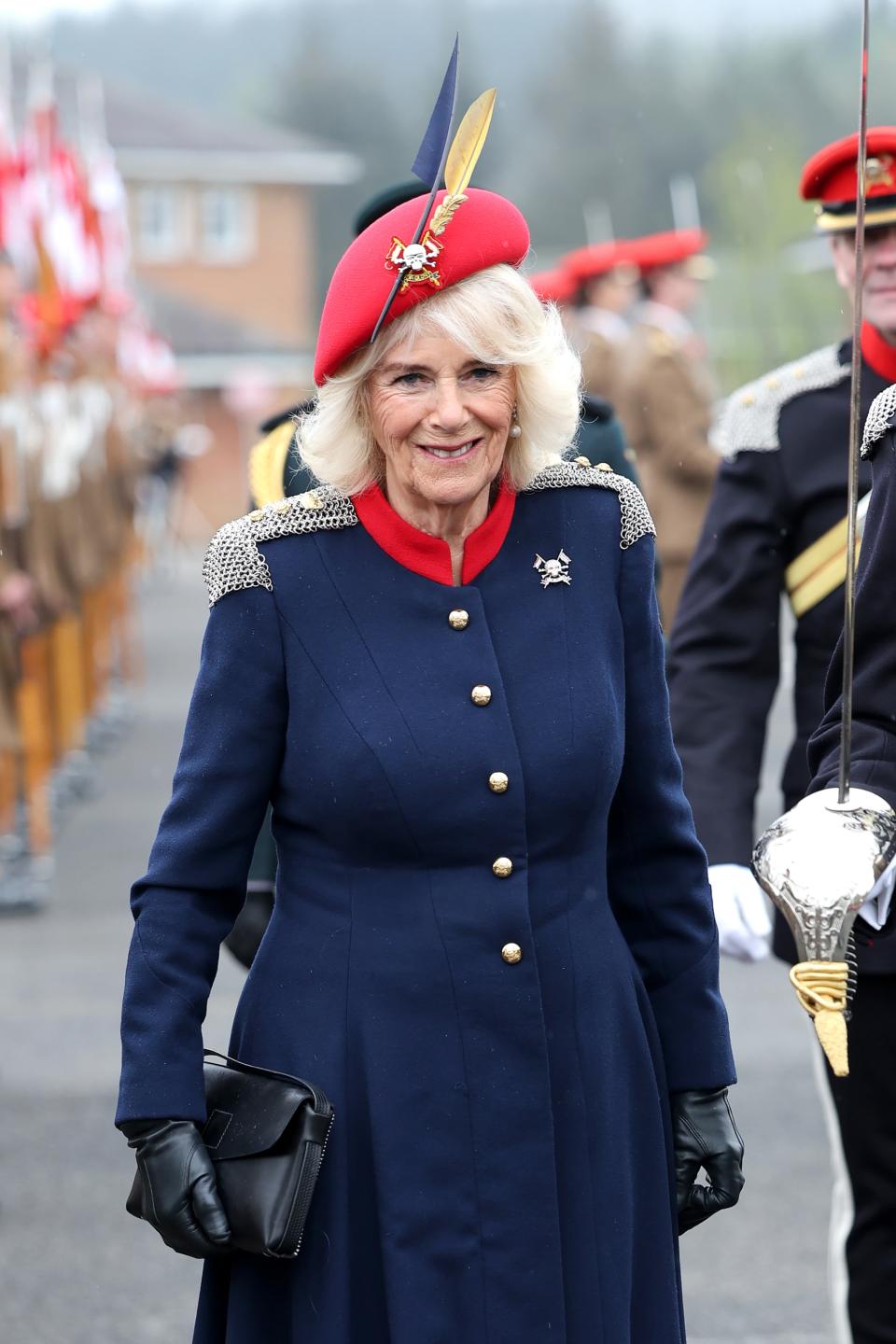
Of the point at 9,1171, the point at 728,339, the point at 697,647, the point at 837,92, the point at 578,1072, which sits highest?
the point at 837,92

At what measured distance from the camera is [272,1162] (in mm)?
2693

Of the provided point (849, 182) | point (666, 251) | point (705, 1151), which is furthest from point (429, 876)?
point (666, 251)

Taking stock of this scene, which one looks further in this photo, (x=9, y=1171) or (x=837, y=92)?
(x=837, y=92)

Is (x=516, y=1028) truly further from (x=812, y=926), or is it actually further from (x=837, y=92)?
(x=837, y=92)

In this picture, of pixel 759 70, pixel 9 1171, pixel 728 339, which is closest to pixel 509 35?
pixel 759 70

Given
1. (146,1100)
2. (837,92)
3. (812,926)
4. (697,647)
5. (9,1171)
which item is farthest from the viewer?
(837,92)

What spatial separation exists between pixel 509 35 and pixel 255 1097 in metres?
101

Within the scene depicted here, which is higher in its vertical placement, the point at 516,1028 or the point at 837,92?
the point at 837,92

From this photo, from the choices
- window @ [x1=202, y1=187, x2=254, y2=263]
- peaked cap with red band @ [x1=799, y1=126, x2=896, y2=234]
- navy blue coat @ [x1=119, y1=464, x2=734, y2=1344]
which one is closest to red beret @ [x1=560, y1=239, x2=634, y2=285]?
peaked cap with red band @ [x1=799, y1=126, x2=896, y2=234]

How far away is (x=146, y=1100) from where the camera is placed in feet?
8.93

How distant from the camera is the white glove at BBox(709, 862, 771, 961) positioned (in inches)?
137

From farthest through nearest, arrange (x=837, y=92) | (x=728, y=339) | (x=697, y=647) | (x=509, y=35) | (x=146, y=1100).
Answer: (x=509, y=35)
(x=837, y=92)
(x=728, y=339)
(x=697, y=647)
(x=146, y=1100)

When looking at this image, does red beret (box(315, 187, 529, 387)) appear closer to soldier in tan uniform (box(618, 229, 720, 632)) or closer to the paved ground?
the paved ground

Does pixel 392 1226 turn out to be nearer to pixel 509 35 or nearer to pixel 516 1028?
pixel 516 1028
